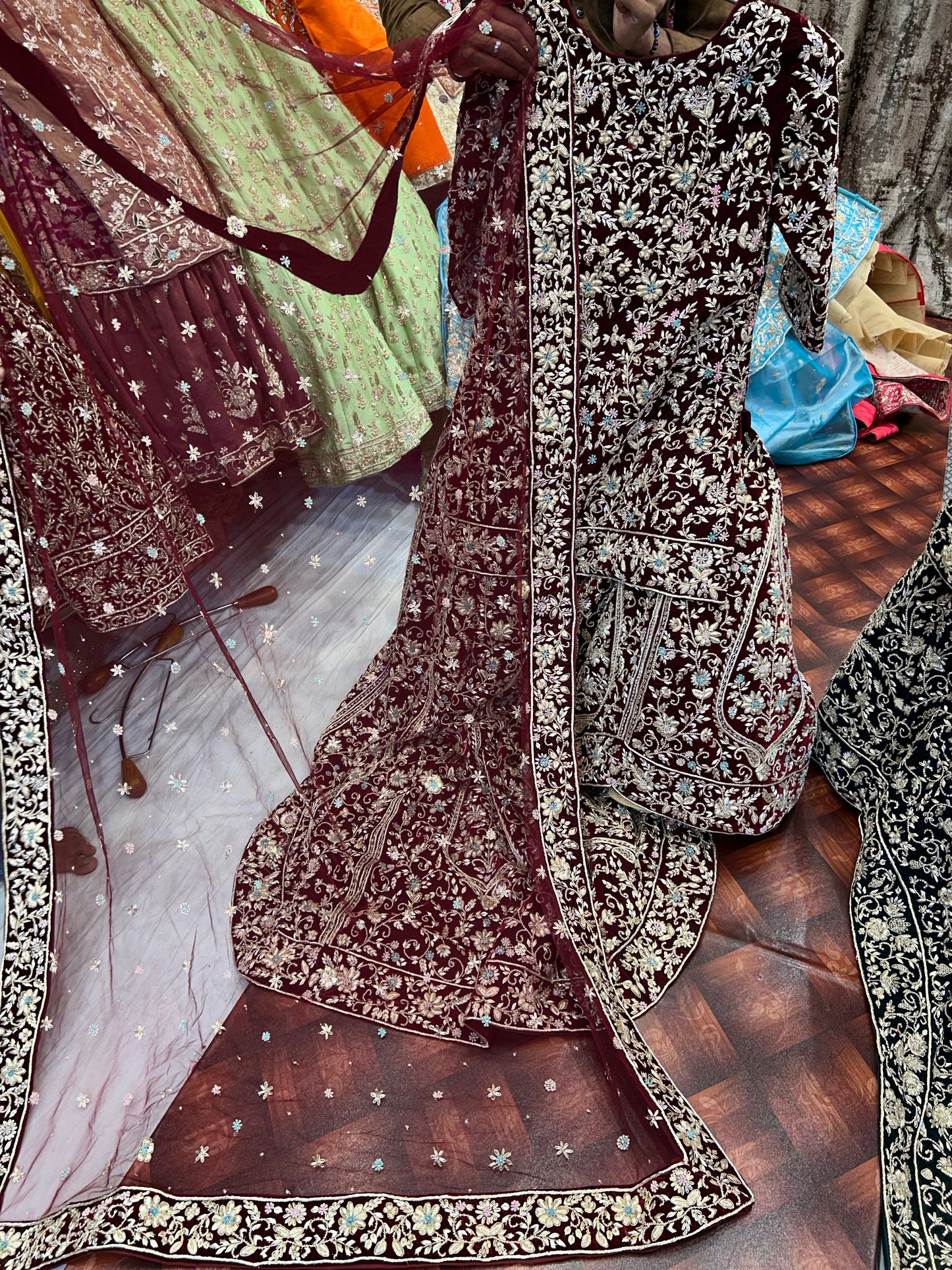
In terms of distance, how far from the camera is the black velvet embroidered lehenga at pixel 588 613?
A: 109cm

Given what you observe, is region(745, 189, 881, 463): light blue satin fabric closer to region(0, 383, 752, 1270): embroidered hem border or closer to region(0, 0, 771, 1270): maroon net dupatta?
region(0, 0, 771, 1270): maroon net dupatta

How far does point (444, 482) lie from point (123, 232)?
0.54 metres

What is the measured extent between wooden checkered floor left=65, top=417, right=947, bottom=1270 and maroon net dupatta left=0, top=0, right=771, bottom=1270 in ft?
0.15

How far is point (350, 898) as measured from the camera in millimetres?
1354

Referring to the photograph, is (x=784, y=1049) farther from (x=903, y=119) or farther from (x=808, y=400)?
(x=903, y=119)

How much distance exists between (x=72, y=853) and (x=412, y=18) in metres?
1.12

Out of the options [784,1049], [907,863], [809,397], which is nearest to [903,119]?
[809,397]

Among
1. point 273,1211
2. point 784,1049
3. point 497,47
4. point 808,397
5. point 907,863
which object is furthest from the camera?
point 808,397

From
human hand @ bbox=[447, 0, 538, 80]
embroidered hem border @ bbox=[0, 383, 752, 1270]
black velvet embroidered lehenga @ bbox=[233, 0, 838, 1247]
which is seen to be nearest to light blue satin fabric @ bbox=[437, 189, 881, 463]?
black velvet embroidered lehenga @ bbox=[233, 0, 838, 1247]

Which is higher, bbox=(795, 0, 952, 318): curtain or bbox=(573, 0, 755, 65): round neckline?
bbox=(573, 0, 755, 65): round neckline

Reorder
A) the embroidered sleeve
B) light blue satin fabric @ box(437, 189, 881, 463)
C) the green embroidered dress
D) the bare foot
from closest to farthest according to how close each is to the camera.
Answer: the green embroidered dress < the embroidered sleeve < the bare foot < light blue satin fabric @ box(437, 189, 881, 463)

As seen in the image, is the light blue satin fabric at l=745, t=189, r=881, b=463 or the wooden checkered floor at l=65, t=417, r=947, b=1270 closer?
the wooden checkered floor at l=65, t=417, r=947, b=1270

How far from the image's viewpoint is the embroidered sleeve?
1.06 metres

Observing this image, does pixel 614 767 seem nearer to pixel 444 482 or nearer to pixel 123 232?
pixel 444 482
